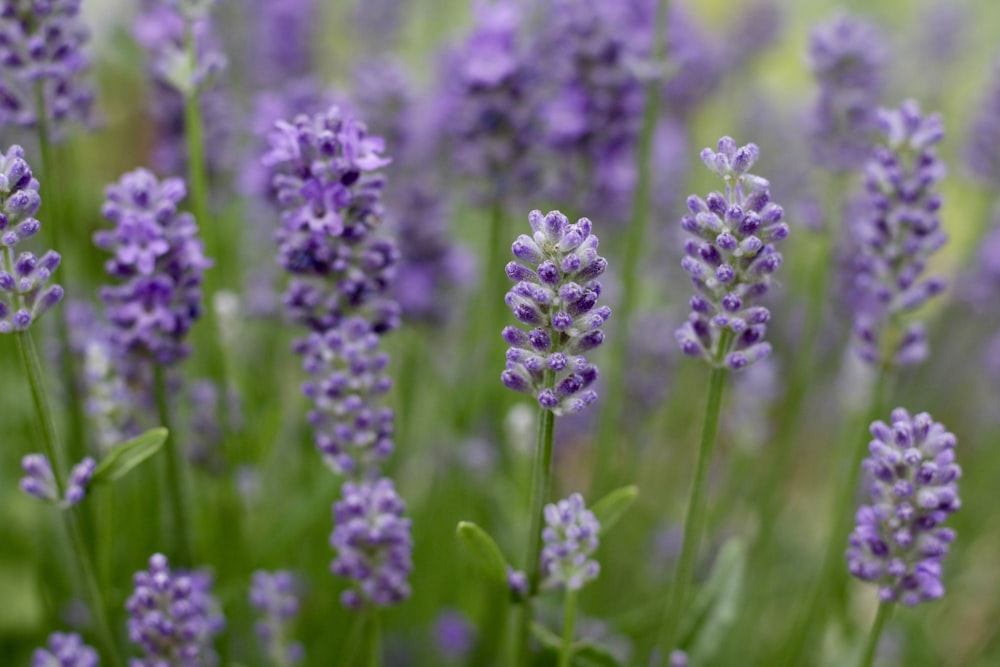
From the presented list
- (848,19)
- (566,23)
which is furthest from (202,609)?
(848,19)

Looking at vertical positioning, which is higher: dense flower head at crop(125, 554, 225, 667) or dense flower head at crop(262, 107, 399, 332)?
dense flower head at crop(262, 107, 399, 332)

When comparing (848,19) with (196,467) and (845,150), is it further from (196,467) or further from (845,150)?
(196,467)

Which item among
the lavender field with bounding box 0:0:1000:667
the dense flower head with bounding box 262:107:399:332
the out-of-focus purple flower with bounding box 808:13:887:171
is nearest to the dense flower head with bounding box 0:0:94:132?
the lavender field with bounding box 0:0:1000:667

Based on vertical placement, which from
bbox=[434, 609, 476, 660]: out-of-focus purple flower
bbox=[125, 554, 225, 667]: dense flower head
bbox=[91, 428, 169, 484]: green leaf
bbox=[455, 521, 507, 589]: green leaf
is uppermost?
bbox=[91, 428, 169, 484]: green leaf

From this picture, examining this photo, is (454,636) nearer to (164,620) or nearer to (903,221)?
(164,620)

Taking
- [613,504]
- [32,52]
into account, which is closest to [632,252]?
[613,504]

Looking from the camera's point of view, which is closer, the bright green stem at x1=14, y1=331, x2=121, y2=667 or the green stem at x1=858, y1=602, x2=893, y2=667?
the bright green stem at x1=14, y1=331, x2=121, y2=667

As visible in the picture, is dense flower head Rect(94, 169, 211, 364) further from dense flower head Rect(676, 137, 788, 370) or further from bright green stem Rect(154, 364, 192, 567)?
dense flower head Rect(676, 137, 788, 370)

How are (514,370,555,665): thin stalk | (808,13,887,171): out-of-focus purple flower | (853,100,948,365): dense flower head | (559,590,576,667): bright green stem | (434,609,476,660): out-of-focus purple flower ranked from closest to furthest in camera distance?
(514,370,555,665): thin stalk
(559,590,576,667): bright green stem
(853,100,948,365): dense flower head
(808,13,887,171): out-of-focus purple flower
(434,609,476,660): out-of-focus purple flower
